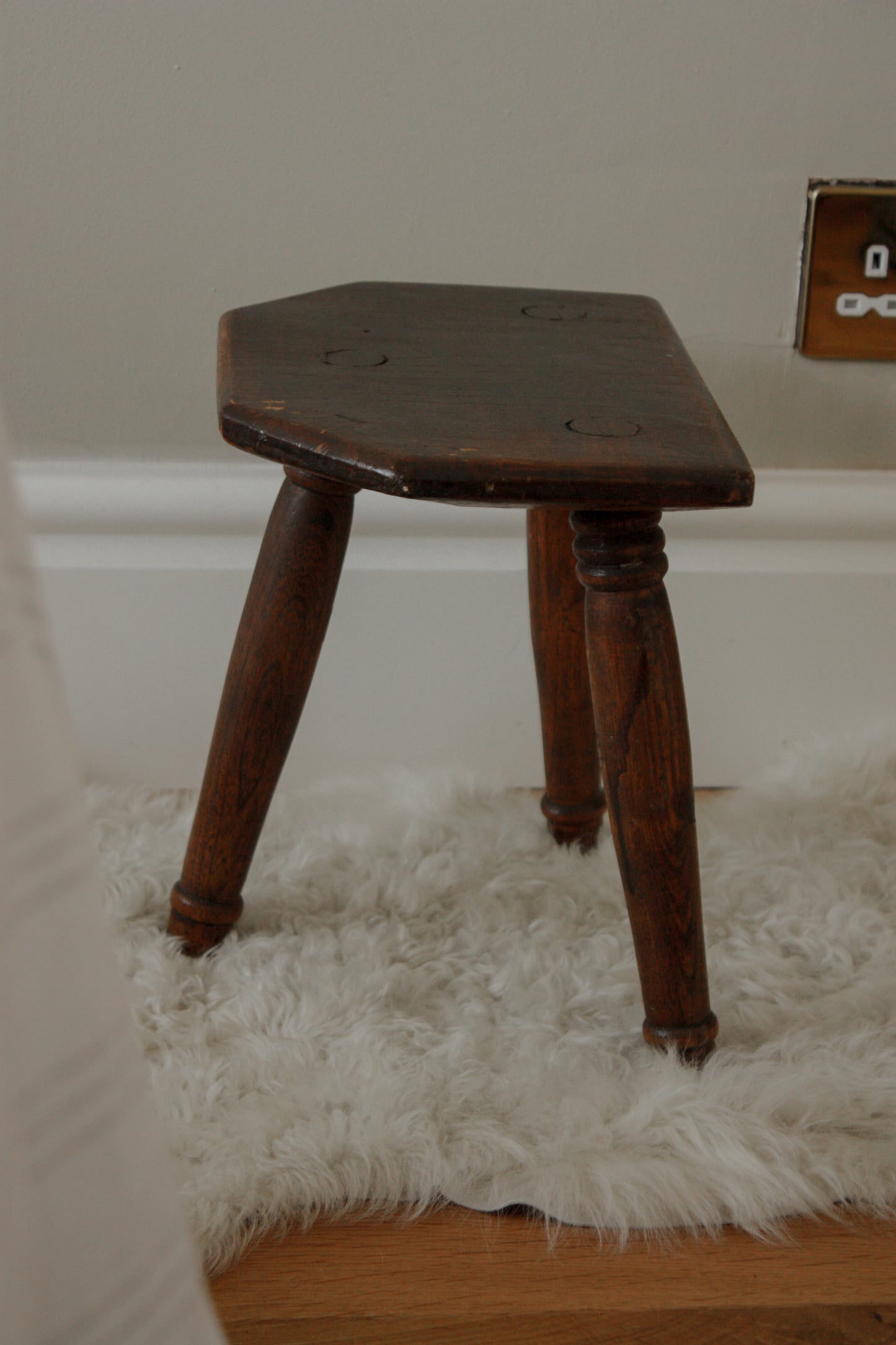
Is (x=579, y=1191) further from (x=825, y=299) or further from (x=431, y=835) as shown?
(x=825, y=299)

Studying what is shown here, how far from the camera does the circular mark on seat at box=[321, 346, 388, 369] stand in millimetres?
495

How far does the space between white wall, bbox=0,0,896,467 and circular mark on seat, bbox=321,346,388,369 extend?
0.26 meters

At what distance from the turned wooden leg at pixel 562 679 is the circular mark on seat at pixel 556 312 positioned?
0.32 feet

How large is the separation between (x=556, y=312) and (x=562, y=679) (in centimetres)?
20

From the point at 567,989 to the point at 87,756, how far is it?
42 centimetres

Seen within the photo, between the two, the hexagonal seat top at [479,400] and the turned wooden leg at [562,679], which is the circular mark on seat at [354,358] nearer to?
the hexagonal seat top at [479,400]

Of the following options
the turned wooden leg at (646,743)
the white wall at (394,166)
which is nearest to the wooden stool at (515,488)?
the turned wooden leg at (646,743)

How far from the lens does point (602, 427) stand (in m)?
0.43

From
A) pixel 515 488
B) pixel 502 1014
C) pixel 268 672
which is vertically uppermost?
pixel 515 488

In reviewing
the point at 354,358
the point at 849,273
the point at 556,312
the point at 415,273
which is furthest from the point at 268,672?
the point at 849,273

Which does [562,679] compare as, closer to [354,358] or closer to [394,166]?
[354,358]

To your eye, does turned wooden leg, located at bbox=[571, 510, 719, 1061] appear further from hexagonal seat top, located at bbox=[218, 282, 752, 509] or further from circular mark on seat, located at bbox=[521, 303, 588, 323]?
circular mark on seat, located at bbox=[521, 303, 588, 323]

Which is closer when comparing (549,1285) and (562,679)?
(549,1285)

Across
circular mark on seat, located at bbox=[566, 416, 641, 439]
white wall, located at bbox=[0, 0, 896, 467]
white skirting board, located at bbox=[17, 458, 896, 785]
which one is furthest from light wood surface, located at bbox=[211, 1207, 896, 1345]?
white wall, located at bbox=[0, 0, 896, 467]
